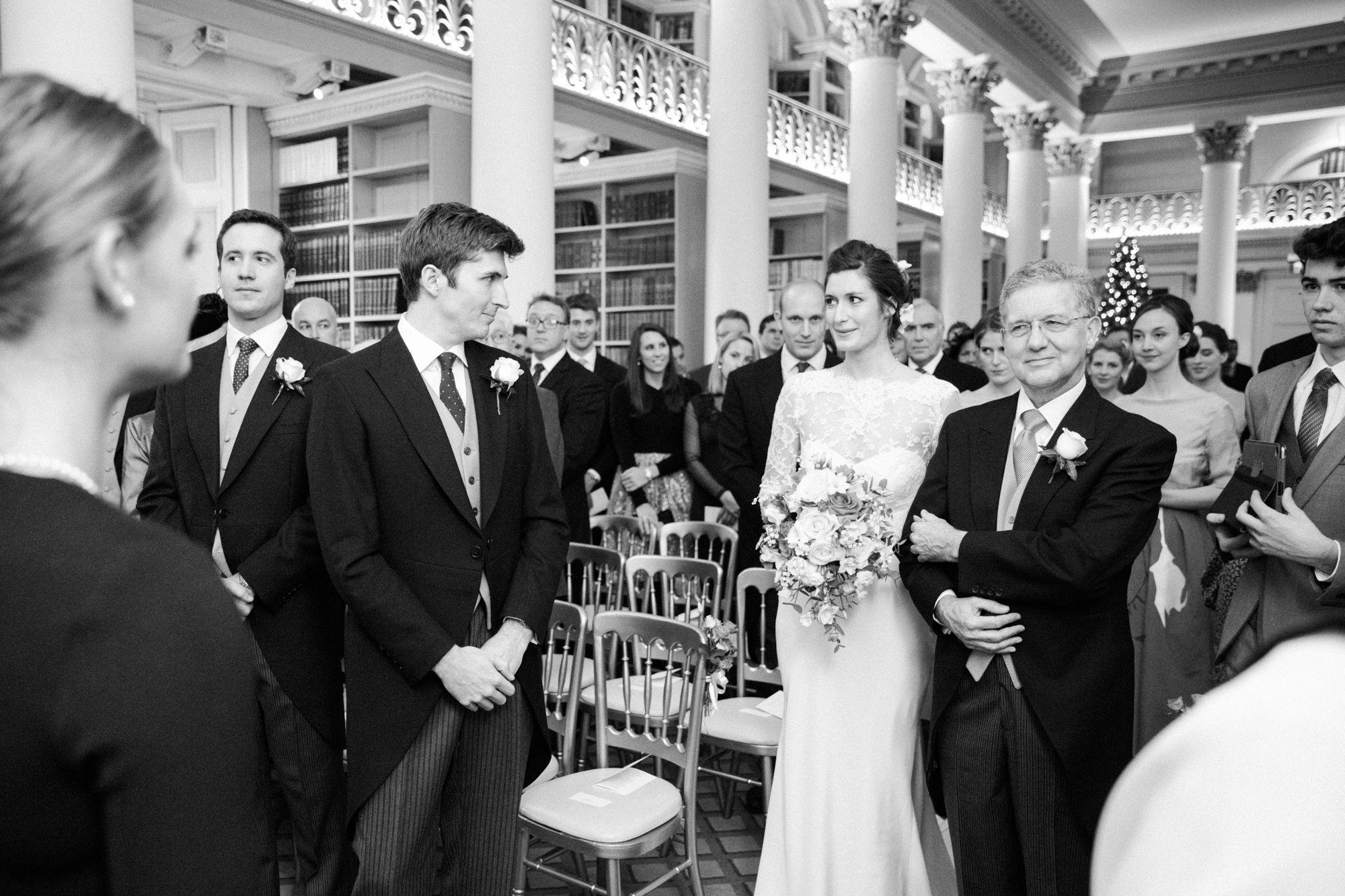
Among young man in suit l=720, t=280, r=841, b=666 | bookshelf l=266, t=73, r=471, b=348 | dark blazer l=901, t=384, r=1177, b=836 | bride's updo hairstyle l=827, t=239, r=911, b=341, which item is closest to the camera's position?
dark blazer l=901, t=384, r=1177, b=836

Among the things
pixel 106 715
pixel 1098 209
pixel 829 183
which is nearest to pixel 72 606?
pixel 106 715

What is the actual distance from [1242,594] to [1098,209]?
20246 mm

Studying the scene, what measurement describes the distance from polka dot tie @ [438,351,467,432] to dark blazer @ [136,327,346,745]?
1.45ft

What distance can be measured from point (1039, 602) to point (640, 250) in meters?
8.97

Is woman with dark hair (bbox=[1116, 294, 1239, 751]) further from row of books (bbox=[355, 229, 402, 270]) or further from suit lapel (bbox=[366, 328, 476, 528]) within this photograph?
row of books (bbox=[355, 229, 402, 270])

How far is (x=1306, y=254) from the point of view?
100 inches

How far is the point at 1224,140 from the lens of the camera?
15.1m

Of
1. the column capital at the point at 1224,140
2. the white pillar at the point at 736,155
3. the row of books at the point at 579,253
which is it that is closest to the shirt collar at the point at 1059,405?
the white pillar at the point at 736,155

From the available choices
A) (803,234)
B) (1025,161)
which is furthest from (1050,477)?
(1025,161)

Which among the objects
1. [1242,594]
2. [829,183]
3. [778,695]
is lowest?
[778,695]

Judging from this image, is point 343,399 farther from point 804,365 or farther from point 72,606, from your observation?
point 804,365

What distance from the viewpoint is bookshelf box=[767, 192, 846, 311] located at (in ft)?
41.4

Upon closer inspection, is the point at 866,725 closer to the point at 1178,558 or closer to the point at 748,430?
the point at 1178,558

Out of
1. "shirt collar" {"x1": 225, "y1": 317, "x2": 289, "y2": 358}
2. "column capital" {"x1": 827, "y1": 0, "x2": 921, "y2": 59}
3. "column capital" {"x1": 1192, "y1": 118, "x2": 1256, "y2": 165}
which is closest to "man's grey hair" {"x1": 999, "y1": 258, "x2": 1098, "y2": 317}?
"shirt collar" {"x1": 225, "y1": 317, "x2": 289, "y2": 358}
